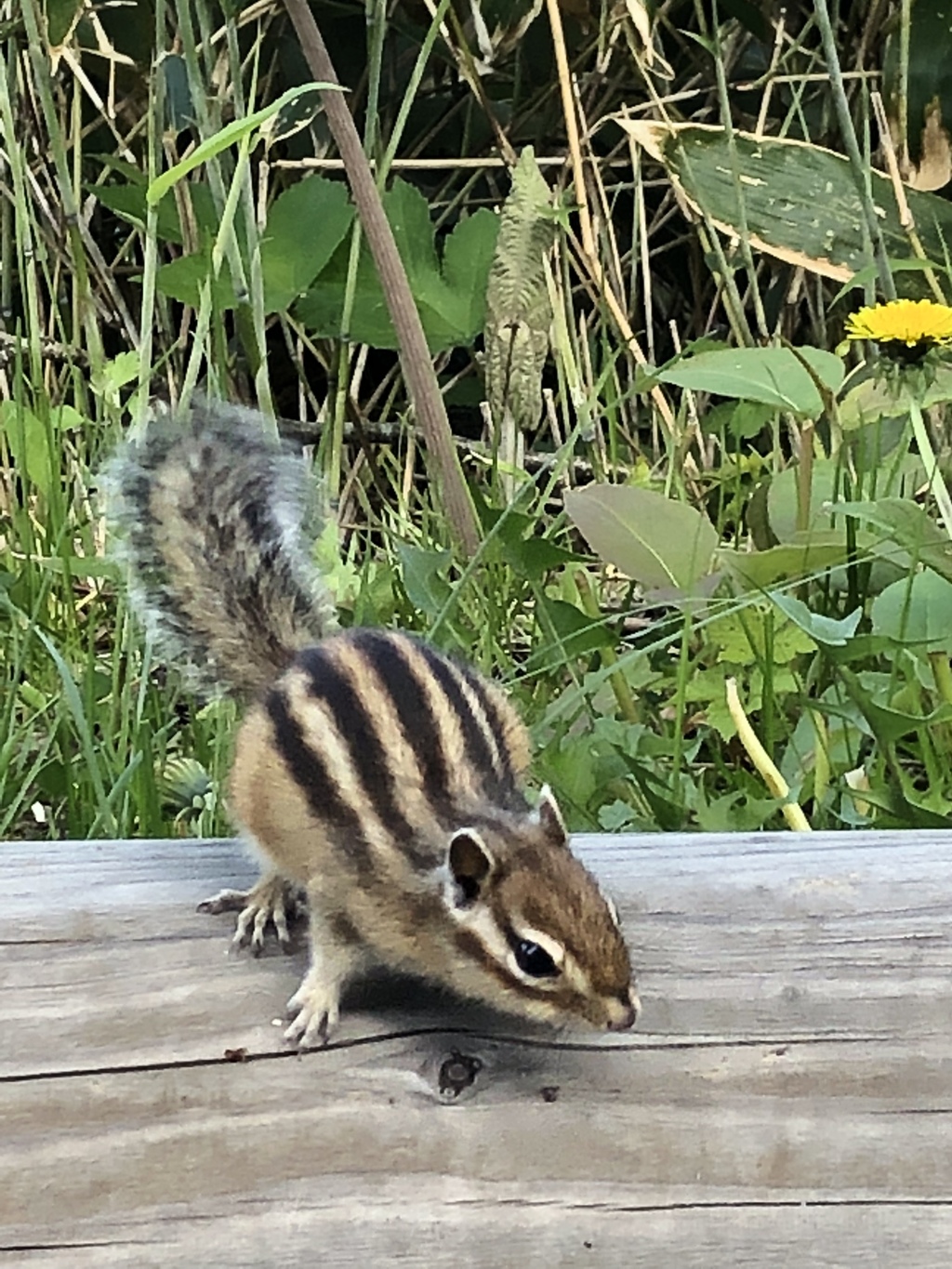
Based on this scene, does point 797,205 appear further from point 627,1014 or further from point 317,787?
point 627,1014

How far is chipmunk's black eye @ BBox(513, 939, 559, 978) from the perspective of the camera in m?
1.00

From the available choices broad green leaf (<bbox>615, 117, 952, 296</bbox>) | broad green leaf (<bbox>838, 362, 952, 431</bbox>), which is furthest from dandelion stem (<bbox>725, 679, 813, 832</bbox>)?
broad green leaf (<bbox>615, 117, 952, 296</bbox>)

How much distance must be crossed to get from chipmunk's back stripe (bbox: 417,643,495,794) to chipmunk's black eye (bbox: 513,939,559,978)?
16 cm

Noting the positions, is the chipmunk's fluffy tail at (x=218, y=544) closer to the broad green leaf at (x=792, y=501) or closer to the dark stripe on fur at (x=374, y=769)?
the dark stripe on fur at (x=374, y=769)

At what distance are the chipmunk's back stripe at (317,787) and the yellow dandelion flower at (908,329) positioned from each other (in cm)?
60

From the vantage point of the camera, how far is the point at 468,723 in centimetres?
115

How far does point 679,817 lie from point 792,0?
2.12m

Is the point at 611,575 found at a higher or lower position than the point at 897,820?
lower

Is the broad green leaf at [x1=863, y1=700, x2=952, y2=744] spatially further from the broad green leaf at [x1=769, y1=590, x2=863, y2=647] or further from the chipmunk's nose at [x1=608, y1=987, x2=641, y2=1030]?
the chipmunk's nose at [x1=608, y1=987, x2=641, y2=1030]

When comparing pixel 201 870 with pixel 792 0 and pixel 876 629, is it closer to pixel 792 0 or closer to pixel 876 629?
pixel 876 629

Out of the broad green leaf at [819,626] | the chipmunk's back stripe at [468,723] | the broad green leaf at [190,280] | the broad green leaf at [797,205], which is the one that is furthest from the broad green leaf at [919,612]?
the broad green leaf at [797,205]

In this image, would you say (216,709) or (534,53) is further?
(534,53)

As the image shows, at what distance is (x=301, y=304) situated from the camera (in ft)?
8.38

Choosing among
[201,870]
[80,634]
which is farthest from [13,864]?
[80,634]
